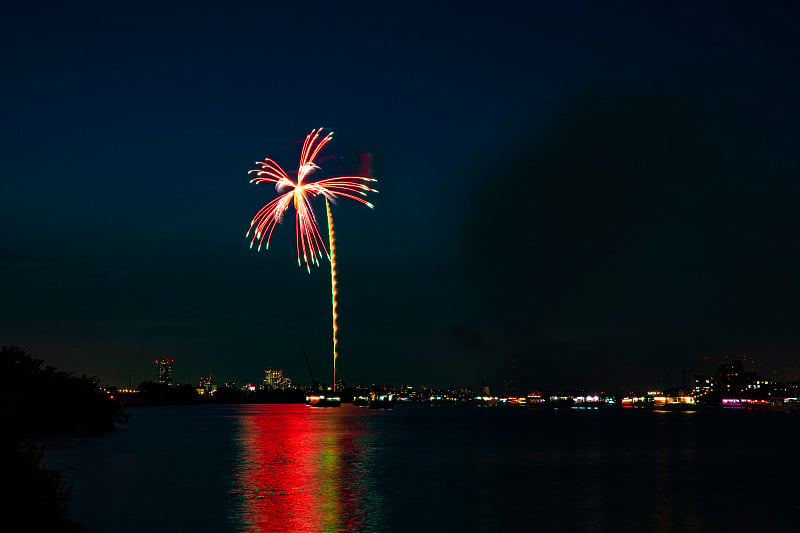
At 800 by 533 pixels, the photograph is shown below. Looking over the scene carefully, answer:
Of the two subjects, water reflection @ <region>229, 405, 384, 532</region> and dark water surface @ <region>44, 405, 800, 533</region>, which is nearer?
water reflection @ <region>229, 405, 384, 532</region>

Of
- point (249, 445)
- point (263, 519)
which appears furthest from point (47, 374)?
point (263, 519)

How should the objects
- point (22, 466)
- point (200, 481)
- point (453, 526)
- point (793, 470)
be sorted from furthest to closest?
1. point (793, 470)
2. point (200, 481)
3. point (453, 526)
4. point (22, 466)

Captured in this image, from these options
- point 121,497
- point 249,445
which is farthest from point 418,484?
point 249,445

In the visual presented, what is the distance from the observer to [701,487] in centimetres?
5844

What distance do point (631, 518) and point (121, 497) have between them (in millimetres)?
28601

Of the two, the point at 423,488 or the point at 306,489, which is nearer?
the point at 306,489

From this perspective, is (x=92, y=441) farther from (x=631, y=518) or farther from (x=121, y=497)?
(x=631, y=518)

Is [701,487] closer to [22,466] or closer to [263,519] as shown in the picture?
[263,519]

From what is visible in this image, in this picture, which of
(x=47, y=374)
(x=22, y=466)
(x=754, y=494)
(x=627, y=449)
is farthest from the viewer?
(x=47, y=374)

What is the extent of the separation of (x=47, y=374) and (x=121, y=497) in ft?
261

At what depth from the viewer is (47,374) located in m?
121

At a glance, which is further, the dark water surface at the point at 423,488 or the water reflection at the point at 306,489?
the dark water surface at the point at 423,488

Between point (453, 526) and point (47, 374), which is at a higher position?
point (47, 374)

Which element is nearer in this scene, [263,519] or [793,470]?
[263,519]
